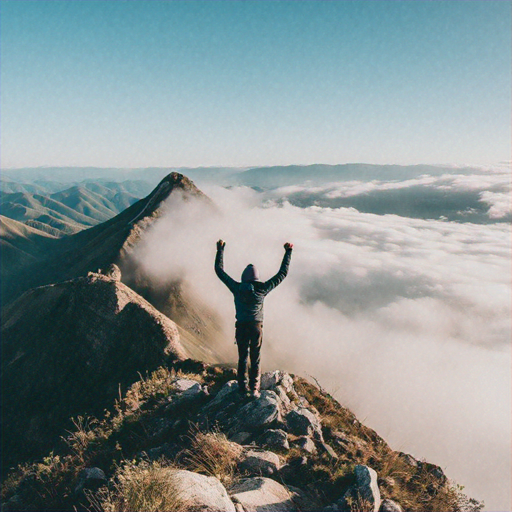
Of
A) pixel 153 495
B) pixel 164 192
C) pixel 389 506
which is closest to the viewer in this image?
pixel 153 495

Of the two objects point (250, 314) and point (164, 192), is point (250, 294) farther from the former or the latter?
point (164, 192)

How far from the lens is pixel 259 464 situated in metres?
7.79

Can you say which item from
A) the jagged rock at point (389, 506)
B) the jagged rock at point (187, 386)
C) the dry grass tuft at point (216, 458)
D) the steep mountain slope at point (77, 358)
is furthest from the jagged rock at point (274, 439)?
the steep mountain slope at point (77, 358)

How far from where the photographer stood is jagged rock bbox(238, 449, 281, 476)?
7660 mm

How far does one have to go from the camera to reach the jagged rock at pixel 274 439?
29.1 feet

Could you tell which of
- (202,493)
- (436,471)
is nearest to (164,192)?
(436,471)

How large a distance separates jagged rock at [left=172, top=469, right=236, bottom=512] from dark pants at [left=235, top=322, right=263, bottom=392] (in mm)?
5067

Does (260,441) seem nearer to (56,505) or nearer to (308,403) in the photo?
(308,403)

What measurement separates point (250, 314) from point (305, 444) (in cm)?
425

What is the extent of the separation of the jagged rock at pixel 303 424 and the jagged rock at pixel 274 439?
2.45 feet

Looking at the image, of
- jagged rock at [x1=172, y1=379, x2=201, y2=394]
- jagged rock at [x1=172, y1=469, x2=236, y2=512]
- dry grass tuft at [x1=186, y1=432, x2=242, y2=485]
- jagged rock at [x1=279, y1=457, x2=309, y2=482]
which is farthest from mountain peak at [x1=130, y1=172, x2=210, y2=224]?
jagged rock at [x1=172, y1=469, x2=236, y2=512]

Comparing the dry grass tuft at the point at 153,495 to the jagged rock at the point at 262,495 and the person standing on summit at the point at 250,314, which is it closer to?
the jagged rock at the point at 262,495

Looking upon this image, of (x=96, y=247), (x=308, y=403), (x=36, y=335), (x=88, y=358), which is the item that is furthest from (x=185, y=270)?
(x=308, y=403)

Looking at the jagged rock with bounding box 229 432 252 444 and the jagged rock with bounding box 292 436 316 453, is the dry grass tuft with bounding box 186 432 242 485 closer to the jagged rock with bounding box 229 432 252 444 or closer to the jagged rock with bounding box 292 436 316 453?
the jagged rock with bounding box 229 432 252 444
